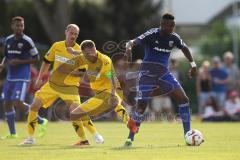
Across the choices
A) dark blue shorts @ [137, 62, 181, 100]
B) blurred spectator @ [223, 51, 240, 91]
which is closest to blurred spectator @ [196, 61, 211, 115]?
blurred spectator @ [223, 51, 240, 91]

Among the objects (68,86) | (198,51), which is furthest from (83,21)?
(68,86)

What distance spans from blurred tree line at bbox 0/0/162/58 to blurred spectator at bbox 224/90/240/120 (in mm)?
13054

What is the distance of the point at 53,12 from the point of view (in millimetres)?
39750

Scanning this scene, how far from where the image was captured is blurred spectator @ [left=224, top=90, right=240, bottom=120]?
27969 millimetres

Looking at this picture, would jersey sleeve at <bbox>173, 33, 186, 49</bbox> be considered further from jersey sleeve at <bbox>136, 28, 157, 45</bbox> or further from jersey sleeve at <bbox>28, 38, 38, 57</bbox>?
jersey sleeve at <bbox>28, 38, 38, 57</bbox>

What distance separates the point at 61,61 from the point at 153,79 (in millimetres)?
2100

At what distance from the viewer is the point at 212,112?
28.8 metres

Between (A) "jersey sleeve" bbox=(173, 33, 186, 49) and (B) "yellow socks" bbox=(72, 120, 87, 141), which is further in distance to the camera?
(B) "yellow socks" bbox=(72, 120, 87, 141)

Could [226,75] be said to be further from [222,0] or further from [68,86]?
[222,0]

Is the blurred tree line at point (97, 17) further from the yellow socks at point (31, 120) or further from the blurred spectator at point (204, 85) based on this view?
the yellow socks at point (31, 120)

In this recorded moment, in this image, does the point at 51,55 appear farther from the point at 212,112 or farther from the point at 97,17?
the point at 97,17

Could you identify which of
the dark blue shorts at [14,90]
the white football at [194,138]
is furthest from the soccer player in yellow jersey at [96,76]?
the dark blue shorts at [14,90]

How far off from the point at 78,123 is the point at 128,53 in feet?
7.75

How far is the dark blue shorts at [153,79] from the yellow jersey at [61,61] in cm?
164
